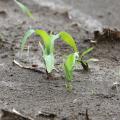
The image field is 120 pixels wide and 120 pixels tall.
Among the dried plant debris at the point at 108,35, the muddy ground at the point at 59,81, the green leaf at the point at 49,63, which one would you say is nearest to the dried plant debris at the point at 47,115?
the muddy ground at the point at 59,81

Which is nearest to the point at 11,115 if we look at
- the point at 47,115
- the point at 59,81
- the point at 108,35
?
the point at 47,115

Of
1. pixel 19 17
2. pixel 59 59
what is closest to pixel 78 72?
pixel 59 59

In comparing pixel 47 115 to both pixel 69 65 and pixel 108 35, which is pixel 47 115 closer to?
pixel 69 65

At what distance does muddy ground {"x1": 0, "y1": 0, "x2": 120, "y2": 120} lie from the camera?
2.05 m

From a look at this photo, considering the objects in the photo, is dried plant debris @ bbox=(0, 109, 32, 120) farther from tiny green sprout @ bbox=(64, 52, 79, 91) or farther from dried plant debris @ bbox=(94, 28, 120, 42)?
dried plant debris @ bbox=(94, 28, 120, 42)

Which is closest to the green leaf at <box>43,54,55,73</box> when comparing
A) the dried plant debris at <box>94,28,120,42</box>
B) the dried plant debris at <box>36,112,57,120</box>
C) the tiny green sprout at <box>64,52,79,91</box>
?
the tiny green sprout at <box>64,52,79,91</box>

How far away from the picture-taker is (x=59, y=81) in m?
2.39

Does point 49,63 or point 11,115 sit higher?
point 49,63

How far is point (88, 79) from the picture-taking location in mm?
2428

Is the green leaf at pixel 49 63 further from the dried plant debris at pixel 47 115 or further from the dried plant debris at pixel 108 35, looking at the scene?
the dried plant debris at pixel 108 35

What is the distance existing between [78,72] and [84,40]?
597 millimetres

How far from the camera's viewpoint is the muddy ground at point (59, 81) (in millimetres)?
2051

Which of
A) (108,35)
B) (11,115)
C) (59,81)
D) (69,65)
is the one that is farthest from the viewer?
(108,35)

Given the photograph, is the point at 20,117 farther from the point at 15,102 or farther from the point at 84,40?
the point at 84,40
